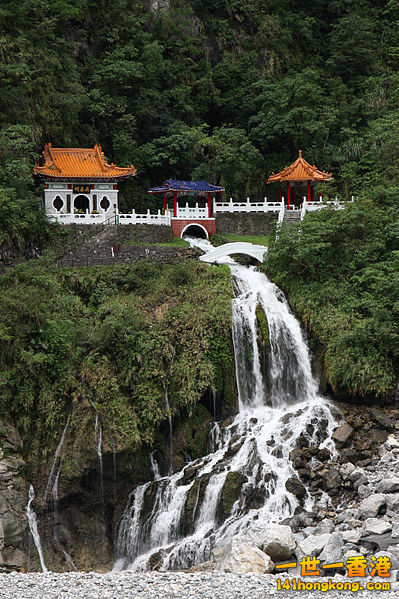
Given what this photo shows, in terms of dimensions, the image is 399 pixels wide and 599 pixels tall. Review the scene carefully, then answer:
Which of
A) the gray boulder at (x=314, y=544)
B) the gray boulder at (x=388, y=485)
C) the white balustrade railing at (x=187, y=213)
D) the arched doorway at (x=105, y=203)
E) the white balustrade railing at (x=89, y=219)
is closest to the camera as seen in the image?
the gray boulder at (x=314, y=544)

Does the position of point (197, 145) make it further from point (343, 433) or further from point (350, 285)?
point (343, 433)

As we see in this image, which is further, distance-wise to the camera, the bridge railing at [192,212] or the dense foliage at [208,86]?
the dense foliage at [208,86]

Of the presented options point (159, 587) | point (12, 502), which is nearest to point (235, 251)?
point (12, 502)

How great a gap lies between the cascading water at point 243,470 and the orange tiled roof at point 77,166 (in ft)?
40.0

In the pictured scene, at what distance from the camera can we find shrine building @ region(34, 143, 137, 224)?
3491 cm

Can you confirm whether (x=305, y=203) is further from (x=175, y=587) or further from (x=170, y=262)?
(x=175, y=587)

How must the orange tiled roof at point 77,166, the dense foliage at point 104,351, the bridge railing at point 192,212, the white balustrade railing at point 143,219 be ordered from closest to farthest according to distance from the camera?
1. the dense foliage at point 104,351
2. the white balustrade railing at point 143,219
3. the orange tiled roof at point 77,166
4. the bridge railing at point 192,212

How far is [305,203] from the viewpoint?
3588cm

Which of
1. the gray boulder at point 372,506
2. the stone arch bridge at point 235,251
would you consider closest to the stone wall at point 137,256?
the stone arch bridge at point 235,251

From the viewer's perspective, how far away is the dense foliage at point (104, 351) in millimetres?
23562

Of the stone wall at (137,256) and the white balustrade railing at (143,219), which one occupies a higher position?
the white balustrade railing at (143,219)

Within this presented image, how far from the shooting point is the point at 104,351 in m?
25.2

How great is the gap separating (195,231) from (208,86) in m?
14.9

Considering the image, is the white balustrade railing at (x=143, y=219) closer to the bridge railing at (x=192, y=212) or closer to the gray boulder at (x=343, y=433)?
the bridge railing at (x=192, y=212)
